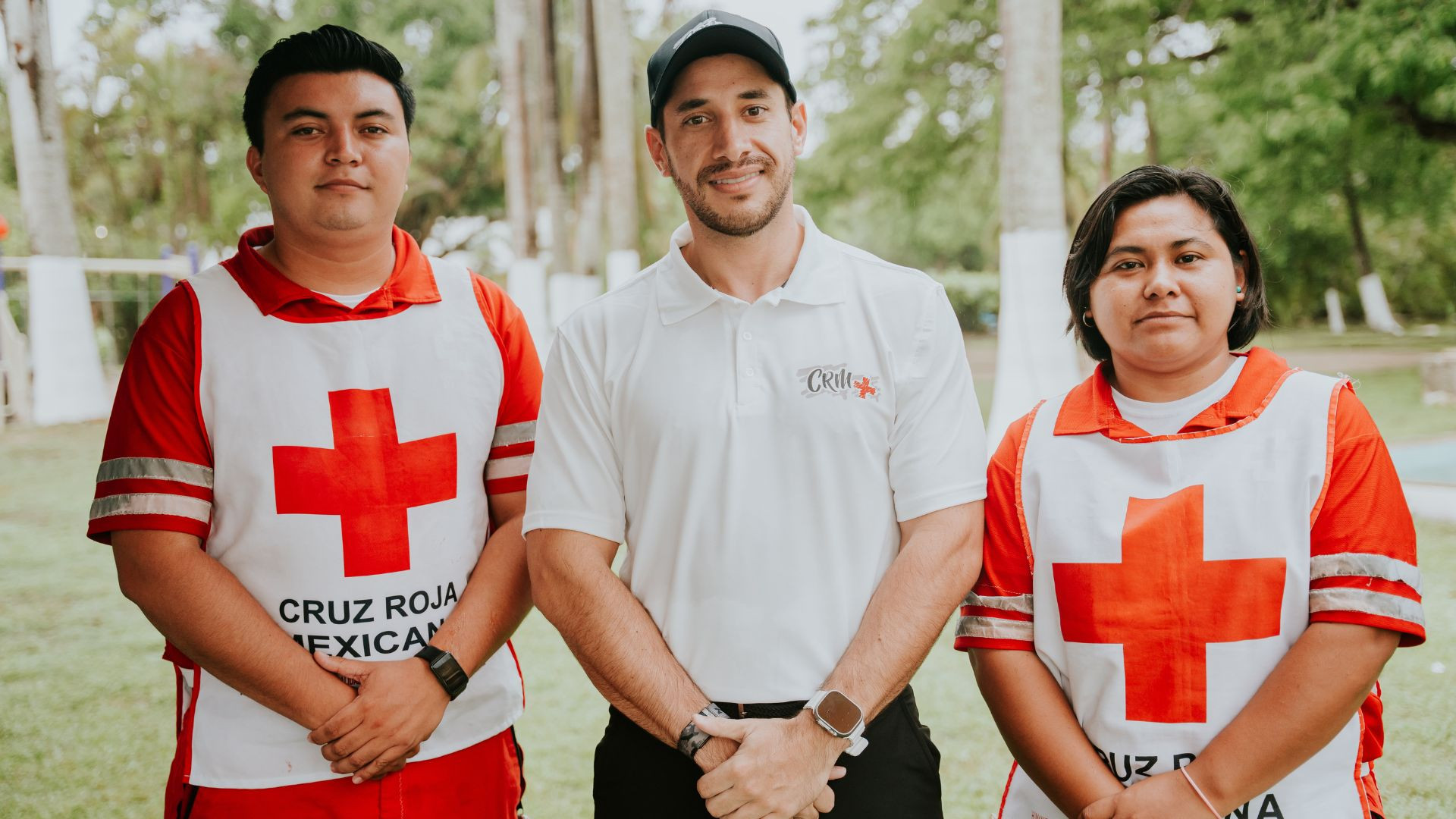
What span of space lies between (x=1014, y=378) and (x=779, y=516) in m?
4.88

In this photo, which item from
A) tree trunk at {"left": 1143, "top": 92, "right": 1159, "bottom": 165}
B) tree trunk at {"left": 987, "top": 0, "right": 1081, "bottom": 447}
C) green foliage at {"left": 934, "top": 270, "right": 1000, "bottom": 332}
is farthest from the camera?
green foliage at {"left": 934, "top": 270, "right": 1000, "bottom": 332}

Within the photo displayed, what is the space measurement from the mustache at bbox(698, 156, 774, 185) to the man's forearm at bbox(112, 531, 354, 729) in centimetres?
99

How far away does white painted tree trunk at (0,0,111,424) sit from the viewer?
8.45m

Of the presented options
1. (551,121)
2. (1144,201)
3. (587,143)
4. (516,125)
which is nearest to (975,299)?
(587,143)

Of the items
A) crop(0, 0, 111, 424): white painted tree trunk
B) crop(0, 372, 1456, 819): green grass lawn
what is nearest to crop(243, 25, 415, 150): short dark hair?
crop(0, 372, 1456, 819): green grass lawn

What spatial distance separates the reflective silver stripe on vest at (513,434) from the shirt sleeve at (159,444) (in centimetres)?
46

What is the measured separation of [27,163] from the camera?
28.8ft

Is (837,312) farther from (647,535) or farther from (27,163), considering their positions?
(27,163)

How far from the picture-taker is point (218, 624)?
5.42ft

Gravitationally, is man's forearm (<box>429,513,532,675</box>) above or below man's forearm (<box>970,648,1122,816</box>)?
above

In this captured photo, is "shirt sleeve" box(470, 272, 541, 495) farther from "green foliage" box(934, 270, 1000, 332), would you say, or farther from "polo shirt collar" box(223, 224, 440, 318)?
"green foliage" box(934, 270, 1000, 332)

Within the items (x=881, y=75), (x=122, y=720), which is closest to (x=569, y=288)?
(x=881, y=75)

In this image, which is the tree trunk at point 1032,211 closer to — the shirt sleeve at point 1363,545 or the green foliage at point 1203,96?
the green foliage at point 1203,96

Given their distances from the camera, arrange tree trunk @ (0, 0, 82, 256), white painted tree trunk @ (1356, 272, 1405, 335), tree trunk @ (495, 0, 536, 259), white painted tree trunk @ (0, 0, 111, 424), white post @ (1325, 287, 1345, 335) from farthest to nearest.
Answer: white post @ (1325, 287, 1345, 335) → white painted tree trunk @ (1356, 272, 1405, 335) → tree trunk @ (495, 0, 536, 259) → white painted tree trunk @ (0, 0, 111, 424) → tree trunk @ (0, 0, 82, 256)
